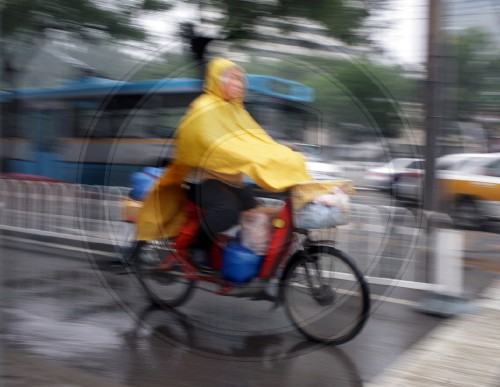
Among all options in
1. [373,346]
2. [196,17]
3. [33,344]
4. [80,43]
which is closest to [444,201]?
[373,346]

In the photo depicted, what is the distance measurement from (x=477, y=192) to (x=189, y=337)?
8394mm

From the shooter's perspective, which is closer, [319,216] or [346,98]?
Result: [319,216]

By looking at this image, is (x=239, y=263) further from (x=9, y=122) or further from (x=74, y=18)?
(x=9, y=122)

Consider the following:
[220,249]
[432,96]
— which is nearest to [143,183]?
[220,249]

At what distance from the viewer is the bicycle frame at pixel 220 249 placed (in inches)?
179

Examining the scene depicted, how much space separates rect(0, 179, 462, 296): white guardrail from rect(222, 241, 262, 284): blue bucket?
1.67ft

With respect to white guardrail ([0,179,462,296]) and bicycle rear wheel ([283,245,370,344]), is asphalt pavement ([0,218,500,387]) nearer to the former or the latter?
bicycle rear wheel ([283,245,370,344])

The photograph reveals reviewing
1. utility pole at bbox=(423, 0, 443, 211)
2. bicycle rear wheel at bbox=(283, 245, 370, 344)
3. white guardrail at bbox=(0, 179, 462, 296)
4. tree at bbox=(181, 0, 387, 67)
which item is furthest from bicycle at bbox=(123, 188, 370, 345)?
tree at bbox=(181, 0, 387, 67)

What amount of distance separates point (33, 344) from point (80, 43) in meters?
7.68

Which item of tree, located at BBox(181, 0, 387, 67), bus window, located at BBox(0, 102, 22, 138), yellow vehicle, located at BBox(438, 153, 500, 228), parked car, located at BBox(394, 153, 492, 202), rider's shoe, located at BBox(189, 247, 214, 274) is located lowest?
yellow vehicle, located at BBox(438, 153, 500, 228)

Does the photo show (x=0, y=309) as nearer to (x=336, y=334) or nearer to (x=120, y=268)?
(x=120, y=268)

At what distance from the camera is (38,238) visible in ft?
29.8

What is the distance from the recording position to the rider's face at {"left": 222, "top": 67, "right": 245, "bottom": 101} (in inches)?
182

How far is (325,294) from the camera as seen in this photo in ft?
14.9
